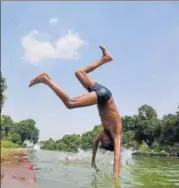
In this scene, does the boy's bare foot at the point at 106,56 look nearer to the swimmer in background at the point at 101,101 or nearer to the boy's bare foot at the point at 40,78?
the swimmer in background at the point at 101,101

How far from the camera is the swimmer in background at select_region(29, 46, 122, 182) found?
21.5ft

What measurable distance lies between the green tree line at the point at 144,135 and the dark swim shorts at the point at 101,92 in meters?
78.9

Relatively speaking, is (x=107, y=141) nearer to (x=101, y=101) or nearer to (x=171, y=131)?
(x=101, y=101)

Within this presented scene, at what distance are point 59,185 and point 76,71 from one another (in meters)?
2.14

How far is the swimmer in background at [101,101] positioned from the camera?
6543 millimetres

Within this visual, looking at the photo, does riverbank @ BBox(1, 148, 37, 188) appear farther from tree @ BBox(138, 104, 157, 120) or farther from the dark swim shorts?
tree @ BBox(138, 104, 157, 120)

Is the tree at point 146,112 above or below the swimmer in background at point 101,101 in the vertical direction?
above

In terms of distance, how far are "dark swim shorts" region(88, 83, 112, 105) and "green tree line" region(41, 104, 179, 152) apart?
78.9 metres

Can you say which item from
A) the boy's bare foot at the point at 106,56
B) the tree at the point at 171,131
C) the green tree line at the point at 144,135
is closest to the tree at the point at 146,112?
the green tree line at the point at 144,135

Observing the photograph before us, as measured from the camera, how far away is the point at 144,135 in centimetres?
11750

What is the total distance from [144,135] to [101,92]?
4428 inches

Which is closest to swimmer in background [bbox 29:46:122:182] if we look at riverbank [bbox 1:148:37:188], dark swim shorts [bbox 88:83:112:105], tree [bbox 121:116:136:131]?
dark swim shorts [bbox 88:83:112:105]

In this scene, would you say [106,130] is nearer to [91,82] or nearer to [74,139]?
[91,82]

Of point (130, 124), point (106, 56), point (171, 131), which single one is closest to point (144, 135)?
point (130, 124)
